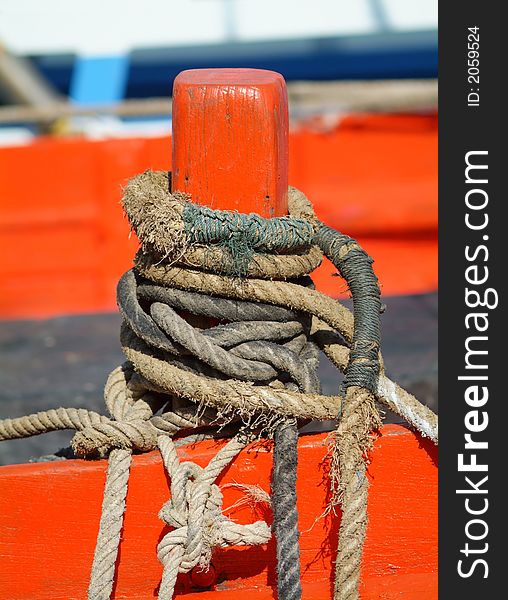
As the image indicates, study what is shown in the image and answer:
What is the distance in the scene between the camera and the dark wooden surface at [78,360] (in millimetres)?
2643

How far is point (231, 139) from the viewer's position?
3.78 ft

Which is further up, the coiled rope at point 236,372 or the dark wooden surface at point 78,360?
the dark wooden surface at point 78,360

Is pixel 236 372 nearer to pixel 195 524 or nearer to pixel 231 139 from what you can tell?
pixel 195 524

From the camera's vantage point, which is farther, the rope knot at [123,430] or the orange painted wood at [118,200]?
the orange painted wood at [118,200]

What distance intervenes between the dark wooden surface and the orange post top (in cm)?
153

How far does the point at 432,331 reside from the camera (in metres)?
3.27

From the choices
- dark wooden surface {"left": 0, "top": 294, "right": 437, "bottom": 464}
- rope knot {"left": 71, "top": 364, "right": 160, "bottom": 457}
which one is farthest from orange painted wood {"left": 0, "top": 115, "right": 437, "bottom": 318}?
rope knot {"left": 71, "top": 364, "right": 160, "bottom": 457}

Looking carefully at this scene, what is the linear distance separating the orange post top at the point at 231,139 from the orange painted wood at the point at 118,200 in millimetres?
2742

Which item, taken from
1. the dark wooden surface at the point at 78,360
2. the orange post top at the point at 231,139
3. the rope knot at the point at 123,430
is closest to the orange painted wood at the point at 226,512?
the rope knot at the point at 123,430

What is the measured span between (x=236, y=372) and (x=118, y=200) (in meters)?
2.99

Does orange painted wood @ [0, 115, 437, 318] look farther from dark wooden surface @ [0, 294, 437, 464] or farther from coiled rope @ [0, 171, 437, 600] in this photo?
coiled rope @ [0, 171, 437, 600]

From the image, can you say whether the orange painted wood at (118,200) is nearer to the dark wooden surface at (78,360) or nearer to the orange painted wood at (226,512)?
the dark wooden surface at (78,360)

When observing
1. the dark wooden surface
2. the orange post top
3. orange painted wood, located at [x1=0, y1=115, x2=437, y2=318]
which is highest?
orange painted wood, located at [x1=0, y1=115, x2=437, y2=318]

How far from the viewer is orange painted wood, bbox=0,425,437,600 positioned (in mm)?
1172
